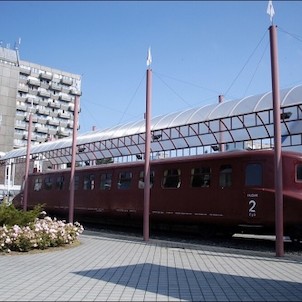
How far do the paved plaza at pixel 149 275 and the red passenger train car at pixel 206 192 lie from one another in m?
1.86

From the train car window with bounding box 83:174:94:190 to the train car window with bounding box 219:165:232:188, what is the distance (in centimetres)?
849

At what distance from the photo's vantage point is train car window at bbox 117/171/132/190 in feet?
59.6

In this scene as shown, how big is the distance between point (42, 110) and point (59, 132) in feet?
24.5

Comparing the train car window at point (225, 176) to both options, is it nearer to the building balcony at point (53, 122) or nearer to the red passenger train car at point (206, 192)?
the red passenger train car at point (206, 192)

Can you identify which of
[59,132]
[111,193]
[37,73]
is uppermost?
[37,73]

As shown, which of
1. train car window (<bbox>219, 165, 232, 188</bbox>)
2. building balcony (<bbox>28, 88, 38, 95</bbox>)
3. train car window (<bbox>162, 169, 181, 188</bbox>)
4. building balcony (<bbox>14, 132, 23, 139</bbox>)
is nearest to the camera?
train car window (<bbox>219, 165, 232, 188</bbox>)

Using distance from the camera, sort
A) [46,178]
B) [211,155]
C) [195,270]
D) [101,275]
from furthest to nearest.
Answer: [46,178]
[211,155]
[195,270]
[101,275]

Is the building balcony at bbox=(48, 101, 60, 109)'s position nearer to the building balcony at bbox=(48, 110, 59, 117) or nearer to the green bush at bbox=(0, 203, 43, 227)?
the building balcony at bbox=(48, 110, 59, 117)

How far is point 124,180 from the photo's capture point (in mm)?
18500

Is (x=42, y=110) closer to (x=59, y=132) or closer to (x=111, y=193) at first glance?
(x=59, y=132)

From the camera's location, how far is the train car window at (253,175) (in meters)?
13.1

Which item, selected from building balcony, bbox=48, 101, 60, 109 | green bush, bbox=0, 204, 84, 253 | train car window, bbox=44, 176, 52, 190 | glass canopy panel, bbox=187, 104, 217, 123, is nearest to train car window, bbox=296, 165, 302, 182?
glass canopy panel, bbox=187, 104, 217, 123

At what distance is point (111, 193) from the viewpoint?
19.2 meters

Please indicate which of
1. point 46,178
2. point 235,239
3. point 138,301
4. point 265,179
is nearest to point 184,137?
point 235,239
